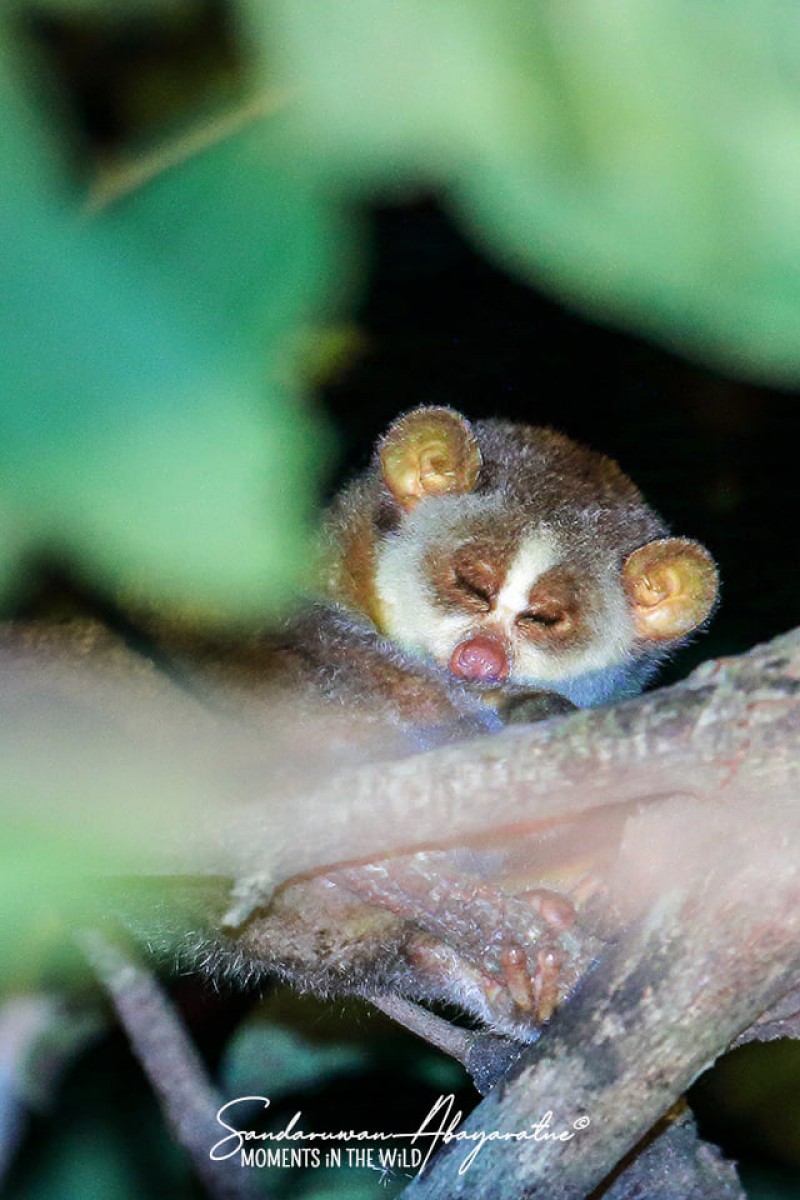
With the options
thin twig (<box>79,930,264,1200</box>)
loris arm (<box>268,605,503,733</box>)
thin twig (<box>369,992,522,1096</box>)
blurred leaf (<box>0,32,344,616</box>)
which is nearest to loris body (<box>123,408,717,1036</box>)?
loris arm (<box>268,605,503,733</box>)

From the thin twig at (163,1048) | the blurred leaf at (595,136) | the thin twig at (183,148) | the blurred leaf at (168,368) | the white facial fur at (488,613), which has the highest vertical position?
the blurred leaf at (595,136)

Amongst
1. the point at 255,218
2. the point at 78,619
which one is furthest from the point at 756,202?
the point at 78,619

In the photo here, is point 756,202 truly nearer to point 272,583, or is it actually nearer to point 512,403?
point 272,583

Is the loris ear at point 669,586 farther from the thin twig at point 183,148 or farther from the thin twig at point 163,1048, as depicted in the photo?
the thin twig at point 183,148

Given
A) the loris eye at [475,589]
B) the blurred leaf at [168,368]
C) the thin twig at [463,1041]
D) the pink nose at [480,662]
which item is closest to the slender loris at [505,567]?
the loris eye at [475,589]

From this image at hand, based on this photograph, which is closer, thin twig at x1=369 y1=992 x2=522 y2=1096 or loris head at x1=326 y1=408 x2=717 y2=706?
thin twig at x1=369 y1=992 x2=522 y2=1096

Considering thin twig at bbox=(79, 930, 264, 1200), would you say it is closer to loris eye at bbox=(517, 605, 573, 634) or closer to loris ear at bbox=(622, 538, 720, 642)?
loris eye at bbox=(517, 605, 573, 634)

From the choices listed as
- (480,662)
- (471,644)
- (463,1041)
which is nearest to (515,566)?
(471,644)
